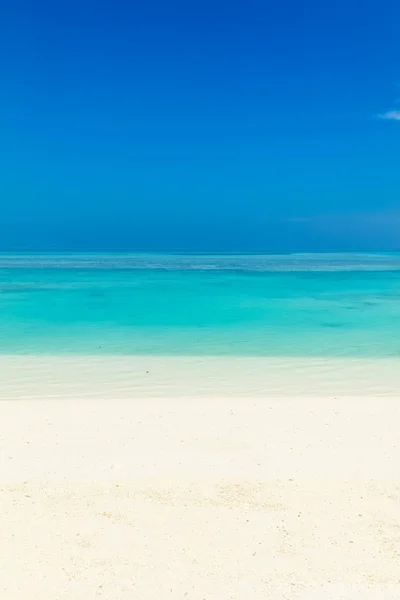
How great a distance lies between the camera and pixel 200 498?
365 cm

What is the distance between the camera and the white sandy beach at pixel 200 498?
2.73m

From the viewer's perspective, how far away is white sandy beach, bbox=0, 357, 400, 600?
273 cm

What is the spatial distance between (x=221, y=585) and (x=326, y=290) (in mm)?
24166

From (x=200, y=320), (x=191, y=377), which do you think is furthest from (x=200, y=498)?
(x=200, y=320)

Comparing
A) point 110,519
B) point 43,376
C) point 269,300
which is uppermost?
point 269,300

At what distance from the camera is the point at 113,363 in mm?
9344

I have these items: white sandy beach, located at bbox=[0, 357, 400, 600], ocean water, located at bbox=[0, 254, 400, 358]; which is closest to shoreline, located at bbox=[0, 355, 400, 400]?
white sandy beach, located at bbox=[0, 357, 400, 600]

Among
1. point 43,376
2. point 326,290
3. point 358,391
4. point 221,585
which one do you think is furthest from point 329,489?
point 326,290

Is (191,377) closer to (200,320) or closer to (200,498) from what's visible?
(200,498)

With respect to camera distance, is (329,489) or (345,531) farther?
(329,489)

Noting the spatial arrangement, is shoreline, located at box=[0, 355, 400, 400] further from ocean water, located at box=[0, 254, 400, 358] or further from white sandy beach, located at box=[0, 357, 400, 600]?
ocean water, located at box=[0, 254, 400, 358]

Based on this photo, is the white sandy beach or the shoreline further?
the shoreline

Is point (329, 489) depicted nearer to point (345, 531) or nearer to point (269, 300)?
point (345, 531)

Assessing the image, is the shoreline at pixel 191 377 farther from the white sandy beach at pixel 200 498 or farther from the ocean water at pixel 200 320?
the ocean water at pixel 200 320
